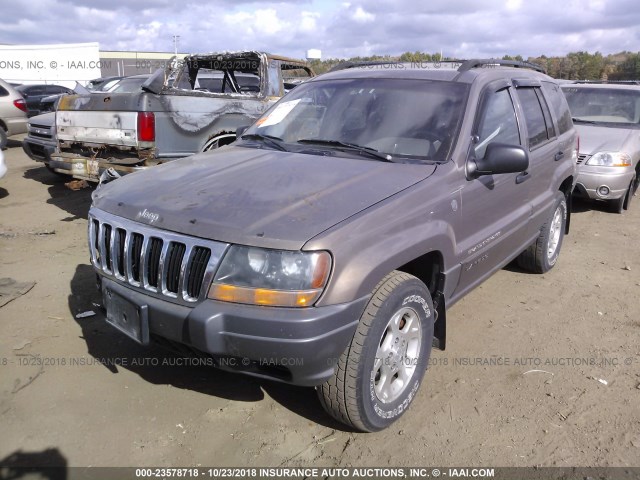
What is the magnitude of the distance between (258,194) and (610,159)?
610 cm

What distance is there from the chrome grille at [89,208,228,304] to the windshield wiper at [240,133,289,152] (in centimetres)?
126

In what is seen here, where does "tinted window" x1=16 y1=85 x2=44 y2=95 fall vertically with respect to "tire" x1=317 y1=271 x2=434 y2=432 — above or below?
above

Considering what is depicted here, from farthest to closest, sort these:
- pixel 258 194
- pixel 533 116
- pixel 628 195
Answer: pixel 628 195
pixel 533 116
pixel 258 194

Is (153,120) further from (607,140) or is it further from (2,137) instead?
(2,137)

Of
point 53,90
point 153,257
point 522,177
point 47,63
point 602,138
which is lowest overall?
point 153,257

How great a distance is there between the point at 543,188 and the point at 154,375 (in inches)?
135

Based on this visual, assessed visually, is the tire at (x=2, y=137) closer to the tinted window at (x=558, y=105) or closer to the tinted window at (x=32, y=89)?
the tinted window at (x=32, y=89)

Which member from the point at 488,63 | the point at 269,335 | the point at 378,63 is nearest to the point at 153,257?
the point at 269,335

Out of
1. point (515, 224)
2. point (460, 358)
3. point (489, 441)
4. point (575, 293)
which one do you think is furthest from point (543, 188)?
point (489, 441)

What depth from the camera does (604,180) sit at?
23.4ft

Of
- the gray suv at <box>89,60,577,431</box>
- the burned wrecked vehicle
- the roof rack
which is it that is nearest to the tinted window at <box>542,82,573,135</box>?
the gray suv at <box>89,60,577,431</box>

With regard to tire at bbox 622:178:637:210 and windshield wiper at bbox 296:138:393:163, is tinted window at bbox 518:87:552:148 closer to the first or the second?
windshield wiper at bbox 296:138:393:163

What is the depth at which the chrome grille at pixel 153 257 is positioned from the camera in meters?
2.53

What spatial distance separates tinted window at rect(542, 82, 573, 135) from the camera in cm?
491
